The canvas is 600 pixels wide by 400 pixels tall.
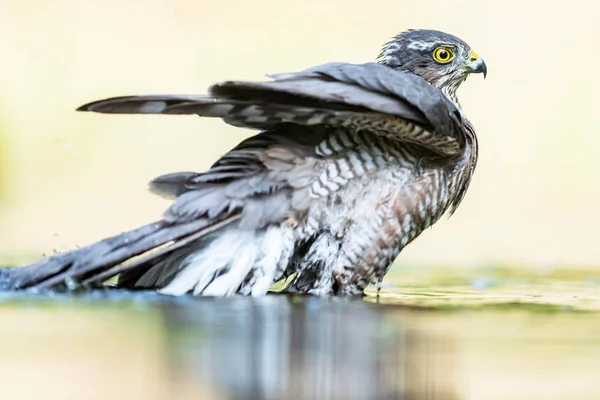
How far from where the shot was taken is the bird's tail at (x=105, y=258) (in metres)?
5.12

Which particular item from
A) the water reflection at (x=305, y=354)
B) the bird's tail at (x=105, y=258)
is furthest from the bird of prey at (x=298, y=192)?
the water reflection at (x=305, y=354)

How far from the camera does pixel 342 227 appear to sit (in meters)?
5.55

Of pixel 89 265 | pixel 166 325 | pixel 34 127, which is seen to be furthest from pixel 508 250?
pixel 166 325

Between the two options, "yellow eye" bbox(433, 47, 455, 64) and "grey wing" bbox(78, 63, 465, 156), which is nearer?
"grey wing" bbox(78, 63, 465, 156)

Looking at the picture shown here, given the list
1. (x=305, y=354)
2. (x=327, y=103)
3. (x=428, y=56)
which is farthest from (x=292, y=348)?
(x=428, y=56)

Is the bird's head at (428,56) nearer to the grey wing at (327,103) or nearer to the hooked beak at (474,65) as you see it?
the hooked beak at (474,65)

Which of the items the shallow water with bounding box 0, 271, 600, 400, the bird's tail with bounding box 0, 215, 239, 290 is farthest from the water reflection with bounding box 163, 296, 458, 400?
the bird's tail with bounding box 0, 215, 239, 290

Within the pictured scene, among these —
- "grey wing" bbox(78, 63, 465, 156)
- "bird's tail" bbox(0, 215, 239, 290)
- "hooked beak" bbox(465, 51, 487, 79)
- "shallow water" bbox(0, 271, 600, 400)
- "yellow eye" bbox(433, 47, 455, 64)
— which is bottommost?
"shallow water" bbox(0, 271, 600, 400)

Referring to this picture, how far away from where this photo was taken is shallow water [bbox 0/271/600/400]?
3016 mm

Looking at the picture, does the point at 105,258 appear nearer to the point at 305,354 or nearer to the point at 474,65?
the point at 305,354

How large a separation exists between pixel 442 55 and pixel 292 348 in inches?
131

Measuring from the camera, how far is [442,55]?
6.51 m

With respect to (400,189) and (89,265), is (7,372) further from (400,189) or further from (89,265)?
(400,189)

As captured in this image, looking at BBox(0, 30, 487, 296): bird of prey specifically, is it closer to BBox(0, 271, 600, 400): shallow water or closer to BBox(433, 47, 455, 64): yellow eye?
BBox(0, 271, 600, 400): shallow water
